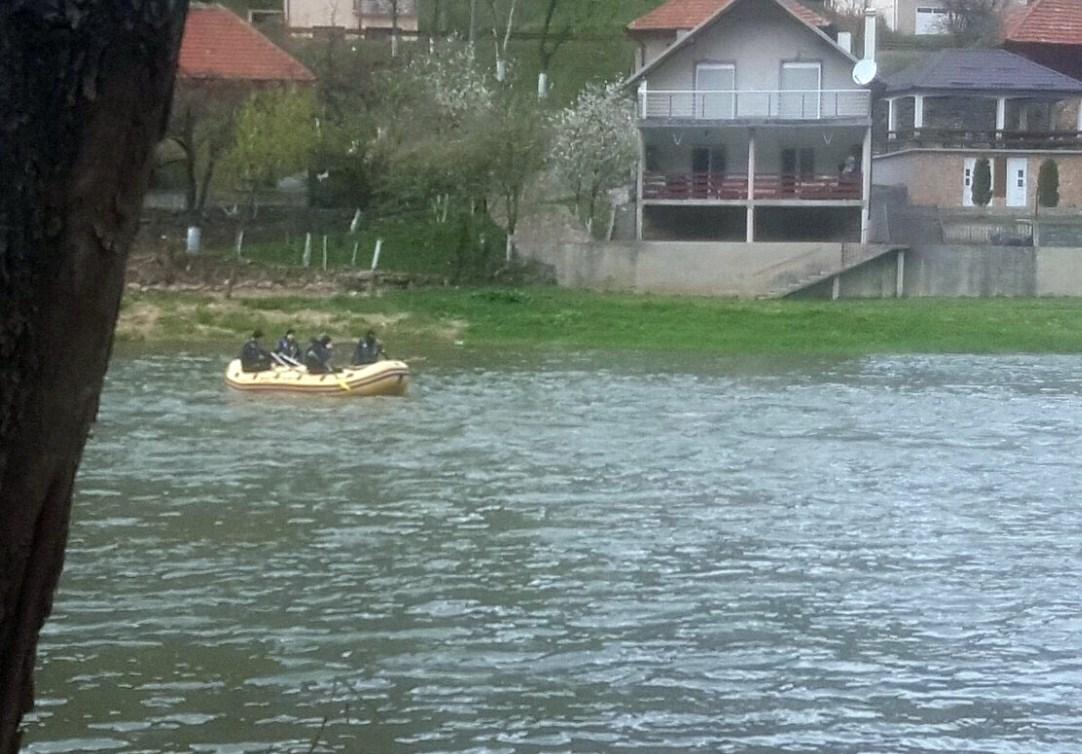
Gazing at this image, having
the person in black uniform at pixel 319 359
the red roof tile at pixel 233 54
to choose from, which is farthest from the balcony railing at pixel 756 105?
the person in black uniform at pixel 319 359

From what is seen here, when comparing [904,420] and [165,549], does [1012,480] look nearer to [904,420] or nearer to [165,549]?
[904,420]

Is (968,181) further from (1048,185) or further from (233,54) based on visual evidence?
(233,54)

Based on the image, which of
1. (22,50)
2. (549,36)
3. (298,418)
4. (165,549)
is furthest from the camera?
(549,36)

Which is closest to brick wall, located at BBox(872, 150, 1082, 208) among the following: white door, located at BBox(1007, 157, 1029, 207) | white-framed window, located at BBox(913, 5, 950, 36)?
white door, located at BBox(1007, 157, 1029, 207)

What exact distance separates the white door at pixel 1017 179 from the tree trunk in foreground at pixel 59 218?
192ft

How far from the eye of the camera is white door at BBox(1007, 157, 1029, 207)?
2319 inches

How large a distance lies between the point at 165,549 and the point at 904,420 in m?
14.5

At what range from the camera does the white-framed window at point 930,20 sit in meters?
85.6

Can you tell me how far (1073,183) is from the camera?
194 ft

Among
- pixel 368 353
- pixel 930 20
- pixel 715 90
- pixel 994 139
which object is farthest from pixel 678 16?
pixel 368 353

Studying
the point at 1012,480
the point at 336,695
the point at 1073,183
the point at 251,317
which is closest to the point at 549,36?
the point at 1073,183

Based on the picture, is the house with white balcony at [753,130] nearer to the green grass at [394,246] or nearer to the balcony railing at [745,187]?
the balcony railing at [745,187]

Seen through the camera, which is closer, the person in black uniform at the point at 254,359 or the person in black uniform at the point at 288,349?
the person in black uniform at the point at 254,359

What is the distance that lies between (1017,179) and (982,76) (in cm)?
465
